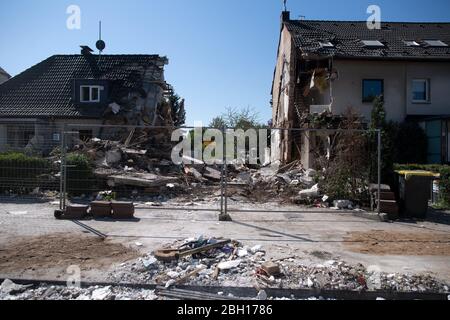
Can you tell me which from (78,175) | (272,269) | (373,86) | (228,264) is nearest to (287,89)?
(373,86)

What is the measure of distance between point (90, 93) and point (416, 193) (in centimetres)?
2060

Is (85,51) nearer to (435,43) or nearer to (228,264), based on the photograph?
(435,43)

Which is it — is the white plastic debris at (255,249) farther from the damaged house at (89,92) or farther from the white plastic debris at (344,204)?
the damaged house at (89,92)

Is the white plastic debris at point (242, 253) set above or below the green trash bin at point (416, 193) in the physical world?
A: below

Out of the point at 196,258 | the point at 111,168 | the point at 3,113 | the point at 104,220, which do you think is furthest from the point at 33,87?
the point at 196,258

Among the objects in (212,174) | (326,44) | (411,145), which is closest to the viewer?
(212,174)

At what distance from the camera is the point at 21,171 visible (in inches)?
460

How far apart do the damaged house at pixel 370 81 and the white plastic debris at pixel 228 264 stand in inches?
499

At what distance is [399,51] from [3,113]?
25052 mm

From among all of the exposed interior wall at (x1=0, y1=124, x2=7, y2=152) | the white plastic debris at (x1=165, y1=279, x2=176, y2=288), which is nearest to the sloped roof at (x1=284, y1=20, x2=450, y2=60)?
the exposed interior wall at (x1=0, y1=124, x2=7, y2=152)

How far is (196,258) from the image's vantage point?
547 cm

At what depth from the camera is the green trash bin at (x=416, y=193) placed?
369 inches

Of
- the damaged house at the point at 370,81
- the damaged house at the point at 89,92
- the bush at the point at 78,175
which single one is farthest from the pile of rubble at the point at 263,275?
the damaged house at the point at 89,92

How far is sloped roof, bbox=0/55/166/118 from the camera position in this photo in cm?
2238
